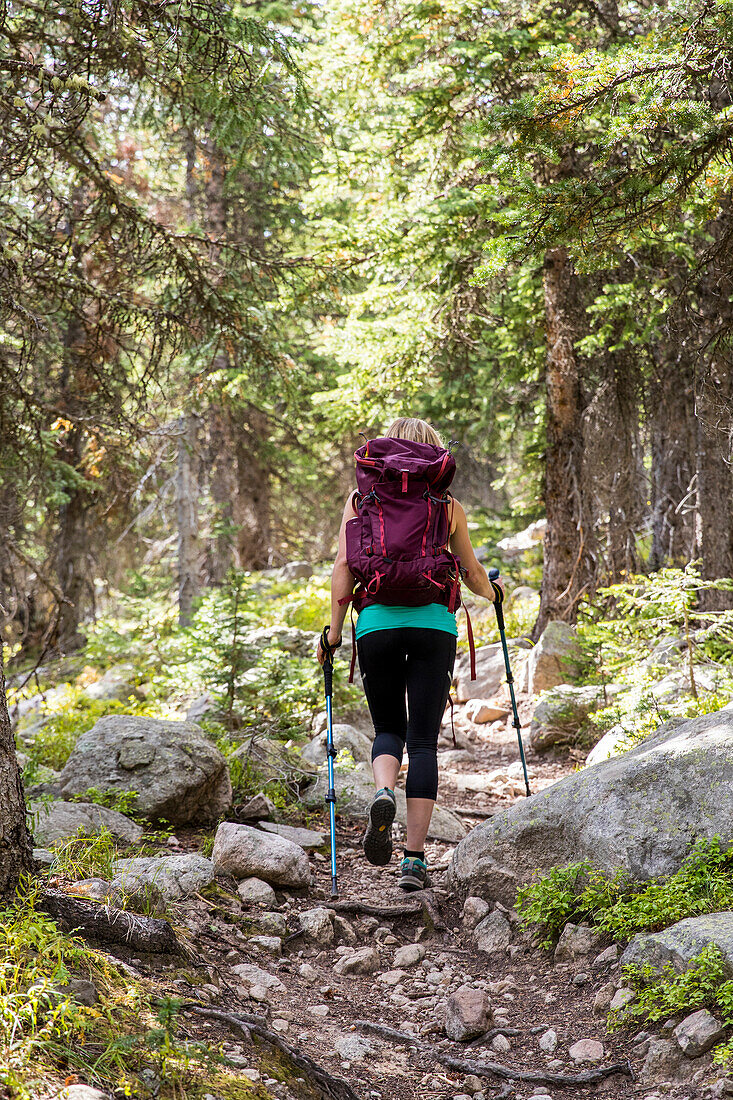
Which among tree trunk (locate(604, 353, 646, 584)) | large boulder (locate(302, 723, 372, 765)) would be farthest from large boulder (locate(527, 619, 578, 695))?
large boulder (locate(302, 723, 372, 765))

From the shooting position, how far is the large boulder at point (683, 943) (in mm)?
2957

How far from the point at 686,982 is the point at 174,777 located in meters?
3.28

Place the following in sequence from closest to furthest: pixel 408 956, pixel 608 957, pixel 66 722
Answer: pixel 608 957, pixel 408 956, pixel 66 722

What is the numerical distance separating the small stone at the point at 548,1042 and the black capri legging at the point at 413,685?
1.38 m

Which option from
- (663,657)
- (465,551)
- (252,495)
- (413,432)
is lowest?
(663,657)

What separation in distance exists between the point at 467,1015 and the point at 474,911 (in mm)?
1024

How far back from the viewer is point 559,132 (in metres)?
4.64

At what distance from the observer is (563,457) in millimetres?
9938

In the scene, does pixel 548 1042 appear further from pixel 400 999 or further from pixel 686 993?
pixel 400 999

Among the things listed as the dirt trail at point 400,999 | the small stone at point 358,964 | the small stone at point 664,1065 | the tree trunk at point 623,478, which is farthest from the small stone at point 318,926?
the tree trunk at point 623,478

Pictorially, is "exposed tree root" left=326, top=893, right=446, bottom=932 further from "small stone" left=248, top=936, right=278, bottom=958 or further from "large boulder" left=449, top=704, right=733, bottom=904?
"small stone" left=248, top=936, right=278, bottom=958

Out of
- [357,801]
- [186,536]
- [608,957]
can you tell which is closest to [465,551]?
[608,957]

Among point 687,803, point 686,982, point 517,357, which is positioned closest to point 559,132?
point 687,803

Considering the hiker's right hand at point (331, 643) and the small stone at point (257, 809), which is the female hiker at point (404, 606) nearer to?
the hiker's right hand at point (331, 643)
